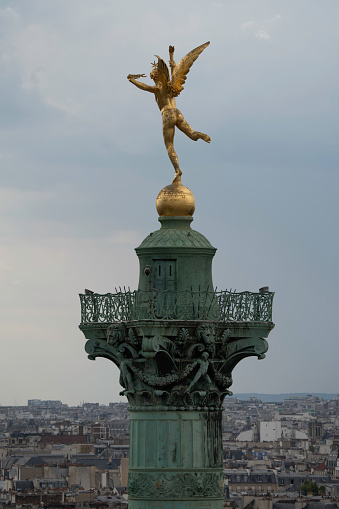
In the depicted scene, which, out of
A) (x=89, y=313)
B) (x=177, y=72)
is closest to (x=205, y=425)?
(x=89, y=313)

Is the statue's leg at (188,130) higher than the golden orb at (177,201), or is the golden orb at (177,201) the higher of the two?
the statue's leg at (188,130)

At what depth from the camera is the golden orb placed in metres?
18.1

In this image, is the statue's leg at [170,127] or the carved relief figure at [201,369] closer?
the carved relief figure at [201,369]

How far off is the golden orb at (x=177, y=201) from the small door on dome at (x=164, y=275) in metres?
0.57

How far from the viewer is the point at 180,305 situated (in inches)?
695

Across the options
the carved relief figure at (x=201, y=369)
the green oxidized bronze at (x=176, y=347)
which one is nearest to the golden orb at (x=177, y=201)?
the green oxidized bronze at (x=176, y=347)

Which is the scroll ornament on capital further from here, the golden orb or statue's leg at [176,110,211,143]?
statue's leg at [176,110,211,143]

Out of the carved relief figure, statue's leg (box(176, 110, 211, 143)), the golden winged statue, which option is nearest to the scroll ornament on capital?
the carved relief figure

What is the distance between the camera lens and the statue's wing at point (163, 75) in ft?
59.6

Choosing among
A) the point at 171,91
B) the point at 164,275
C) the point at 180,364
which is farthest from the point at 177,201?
the point at 180,364

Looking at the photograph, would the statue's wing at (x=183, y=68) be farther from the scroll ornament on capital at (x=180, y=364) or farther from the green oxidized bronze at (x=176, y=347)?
the scroll ornament on capital at (x=180, y=364)

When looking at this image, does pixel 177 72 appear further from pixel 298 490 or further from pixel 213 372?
pixel 298 490

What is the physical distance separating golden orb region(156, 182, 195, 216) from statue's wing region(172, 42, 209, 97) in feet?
3.17

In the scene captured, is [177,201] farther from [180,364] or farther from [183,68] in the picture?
[180,364]
